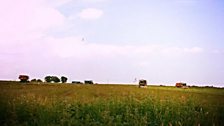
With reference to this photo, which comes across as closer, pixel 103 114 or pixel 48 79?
pixel 103 114

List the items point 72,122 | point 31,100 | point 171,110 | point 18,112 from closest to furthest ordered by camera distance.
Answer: point 72,122
point 18,112
point 171,110
point 31,100

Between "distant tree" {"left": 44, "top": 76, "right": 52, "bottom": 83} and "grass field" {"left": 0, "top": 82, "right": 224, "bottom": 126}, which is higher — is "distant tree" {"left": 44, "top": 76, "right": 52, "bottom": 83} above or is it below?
above

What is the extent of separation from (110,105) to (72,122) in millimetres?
2527

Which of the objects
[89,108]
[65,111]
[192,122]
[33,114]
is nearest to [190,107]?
[192,122]

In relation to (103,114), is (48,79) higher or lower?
higher

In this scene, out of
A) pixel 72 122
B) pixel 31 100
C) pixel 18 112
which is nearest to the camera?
pixel 72 122

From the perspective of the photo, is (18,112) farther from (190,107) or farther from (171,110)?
(190,107)

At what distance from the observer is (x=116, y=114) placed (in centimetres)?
1348

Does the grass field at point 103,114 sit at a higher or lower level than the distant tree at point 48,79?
lower

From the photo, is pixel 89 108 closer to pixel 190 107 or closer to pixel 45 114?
pixel 45 114

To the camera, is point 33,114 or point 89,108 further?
point 89,108

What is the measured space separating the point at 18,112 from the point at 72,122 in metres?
1.99

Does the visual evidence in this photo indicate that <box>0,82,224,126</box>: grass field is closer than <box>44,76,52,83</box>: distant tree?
Yes

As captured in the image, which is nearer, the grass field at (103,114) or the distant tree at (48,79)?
the grass field at (103,114)
